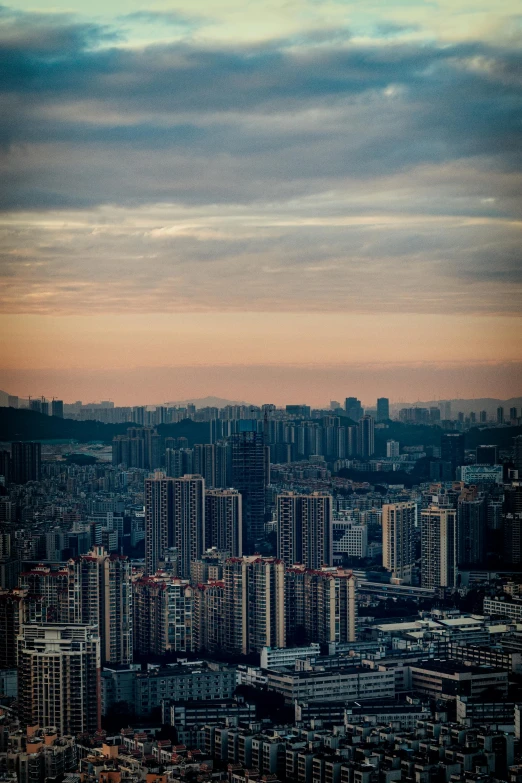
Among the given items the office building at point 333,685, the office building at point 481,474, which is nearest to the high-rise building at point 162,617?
the office building at point 333,685

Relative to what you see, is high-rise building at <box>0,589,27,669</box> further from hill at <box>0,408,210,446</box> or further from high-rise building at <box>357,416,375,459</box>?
high-rise building at <box>357,416,375,459</box>

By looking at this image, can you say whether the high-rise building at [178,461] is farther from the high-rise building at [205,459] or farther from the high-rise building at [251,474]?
the high-rise building at [251,474]

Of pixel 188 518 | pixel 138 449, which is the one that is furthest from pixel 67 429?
pixel 138 449

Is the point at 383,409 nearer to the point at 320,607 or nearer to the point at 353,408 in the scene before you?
the point at 353,408

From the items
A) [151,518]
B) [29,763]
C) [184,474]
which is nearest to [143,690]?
[29,763]

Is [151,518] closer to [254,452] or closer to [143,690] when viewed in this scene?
[254,452]
